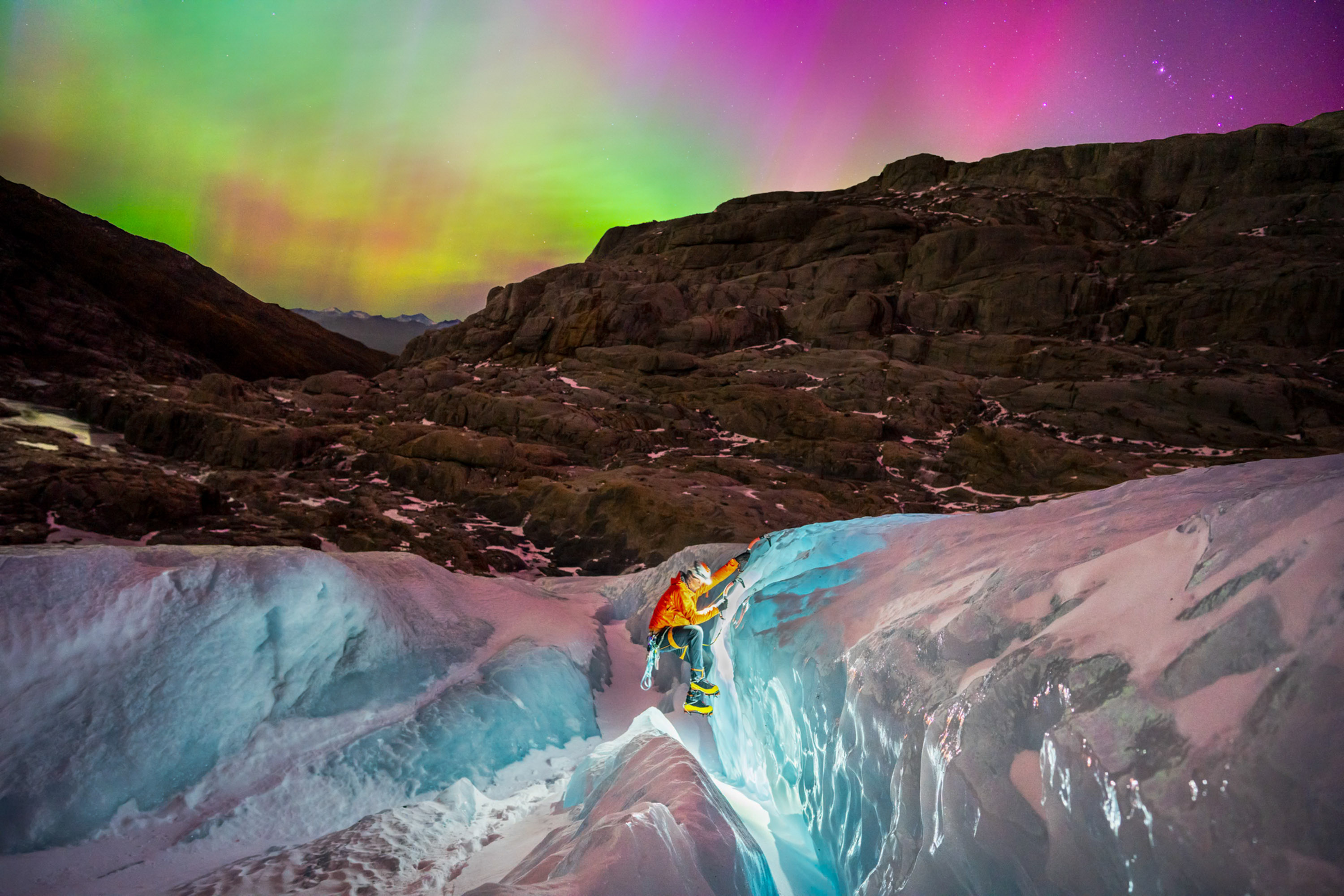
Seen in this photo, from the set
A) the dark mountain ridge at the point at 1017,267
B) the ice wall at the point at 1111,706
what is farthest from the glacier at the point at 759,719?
the dark mountain ridge at the point at 1017,267

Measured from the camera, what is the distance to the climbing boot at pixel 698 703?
8266 mm

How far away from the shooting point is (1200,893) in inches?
97.7

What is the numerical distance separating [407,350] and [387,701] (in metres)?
71.8

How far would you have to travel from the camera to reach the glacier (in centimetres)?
271

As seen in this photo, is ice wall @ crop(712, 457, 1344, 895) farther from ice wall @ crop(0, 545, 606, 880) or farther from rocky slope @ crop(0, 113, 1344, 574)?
rocky slope @ crop(0, 113, 1344, 574)

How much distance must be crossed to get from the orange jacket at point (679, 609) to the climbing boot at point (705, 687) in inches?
29.1

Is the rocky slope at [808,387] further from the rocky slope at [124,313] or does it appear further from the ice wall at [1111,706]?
the ice wall at [1111,706]

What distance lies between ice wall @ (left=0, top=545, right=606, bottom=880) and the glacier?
0.03m

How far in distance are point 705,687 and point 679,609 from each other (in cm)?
104

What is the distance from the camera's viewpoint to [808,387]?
52531 millimetres

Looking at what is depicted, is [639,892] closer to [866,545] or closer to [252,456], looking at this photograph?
[866,545]

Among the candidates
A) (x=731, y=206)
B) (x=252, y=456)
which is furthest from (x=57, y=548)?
(x=731, y=206)

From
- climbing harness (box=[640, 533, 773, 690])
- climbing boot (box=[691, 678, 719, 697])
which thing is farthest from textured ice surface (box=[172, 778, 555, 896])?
climbing boot (box=[691, 678, 719, 697])

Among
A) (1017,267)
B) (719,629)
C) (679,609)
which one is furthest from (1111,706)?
(1017,267)
